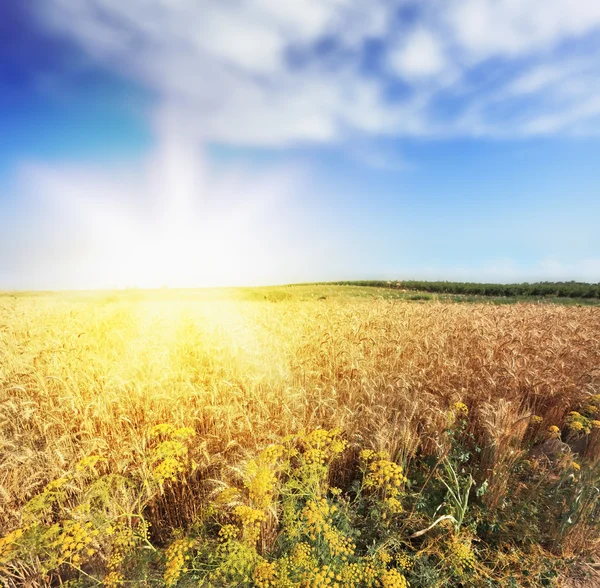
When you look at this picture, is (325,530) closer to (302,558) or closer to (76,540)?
(302,558)

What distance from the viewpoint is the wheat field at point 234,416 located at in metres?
2.82

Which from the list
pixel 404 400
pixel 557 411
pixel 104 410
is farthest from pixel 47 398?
pixel 557 411

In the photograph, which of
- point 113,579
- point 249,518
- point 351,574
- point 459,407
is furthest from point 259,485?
point 459,407

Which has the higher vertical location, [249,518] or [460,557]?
[249,518]

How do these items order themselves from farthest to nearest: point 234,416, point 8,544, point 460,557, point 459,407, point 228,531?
point 459,407 < point 234,416 < point 460,557 < point 228,531 < point 8,544

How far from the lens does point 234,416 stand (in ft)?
12.1

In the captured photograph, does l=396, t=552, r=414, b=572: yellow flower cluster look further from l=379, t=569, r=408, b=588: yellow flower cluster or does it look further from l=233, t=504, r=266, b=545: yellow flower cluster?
l=233, t=504, r=266, b=545: yellow flower cluster

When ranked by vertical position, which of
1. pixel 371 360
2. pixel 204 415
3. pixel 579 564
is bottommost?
pixel 579 564

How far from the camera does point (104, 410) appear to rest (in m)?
3.84

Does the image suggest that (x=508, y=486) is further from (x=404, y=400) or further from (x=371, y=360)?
(x=371, y=360)

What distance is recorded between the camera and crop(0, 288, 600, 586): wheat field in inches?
111

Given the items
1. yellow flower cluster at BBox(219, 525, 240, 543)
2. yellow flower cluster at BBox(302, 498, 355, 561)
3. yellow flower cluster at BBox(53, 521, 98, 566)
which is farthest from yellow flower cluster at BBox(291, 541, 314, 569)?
yellow flower cluster at BBox(53, 521, 98, 566)

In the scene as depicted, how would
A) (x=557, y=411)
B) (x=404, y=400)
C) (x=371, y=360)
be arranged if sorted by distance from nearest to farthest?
1. (x=404, y=400)
2. (x=557, y=411)
3. (x=371, y=360)

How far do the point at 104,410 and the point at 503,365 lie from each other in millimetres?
6346
